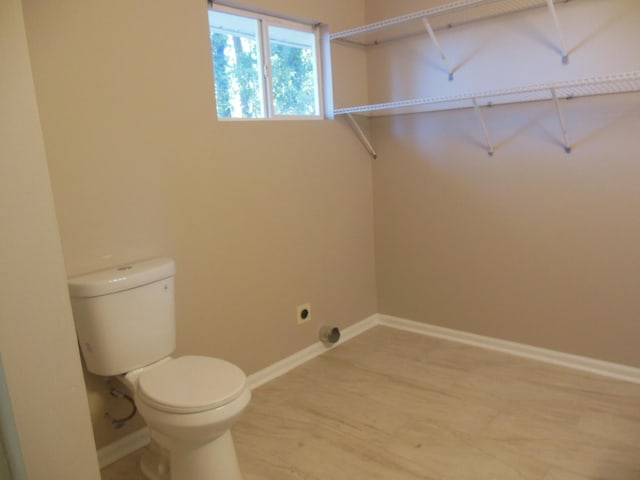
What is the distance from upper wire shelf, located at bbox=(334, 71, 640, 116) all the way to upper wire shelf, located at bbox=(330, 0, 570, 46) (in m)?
0.39

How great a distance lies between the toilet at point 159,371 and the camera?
1.49 m

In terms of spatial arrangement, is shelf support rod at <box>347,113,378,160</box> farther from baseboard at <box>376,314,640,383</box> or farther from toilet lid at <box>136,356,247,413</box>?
toilet lid at <box>136,356,247,413</box>

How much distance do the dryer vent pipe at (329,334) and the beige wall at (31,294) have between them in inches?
61.2

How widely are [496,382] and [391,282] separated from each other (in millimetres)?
946

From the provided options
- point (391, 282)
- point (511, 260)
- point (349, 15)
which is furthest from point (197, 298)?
point (349, 15)

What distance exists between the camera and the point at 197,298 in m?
2.13

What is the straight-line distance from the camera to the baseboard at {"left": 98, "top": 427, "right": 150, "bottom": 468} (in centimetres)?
186

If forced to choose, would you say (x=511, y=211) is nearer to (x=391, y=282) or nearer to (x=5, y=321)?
(x=391, y=282)

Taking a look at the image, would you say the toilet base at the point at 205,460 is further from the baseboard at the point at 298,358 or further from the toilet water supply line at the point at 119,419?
the baseboard at the point at 298,358

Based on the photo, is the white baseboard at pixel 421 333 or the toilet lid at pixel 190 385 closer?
the toilet lid at pixel 190 385

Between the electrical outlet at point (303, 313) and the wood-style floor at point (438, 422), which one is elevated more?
the electrical outlet at point (303, 313)

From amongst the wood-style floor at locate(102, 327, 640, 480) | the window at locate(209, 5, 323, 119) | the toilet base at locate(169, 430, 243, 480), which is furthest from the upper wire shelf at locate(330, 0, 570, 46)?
the toilet base at locate(169, 430, 243, 480)


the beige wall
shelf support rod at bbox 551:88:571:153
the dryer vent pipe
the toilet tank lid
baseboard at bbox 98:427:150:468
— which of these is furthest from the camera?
the dryer vent pipe

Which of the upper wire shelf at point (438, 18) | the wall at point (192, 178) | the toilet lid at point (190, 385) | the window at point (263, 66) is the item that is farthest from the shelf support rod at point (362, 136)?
the toilet lid at point (190, 385)
